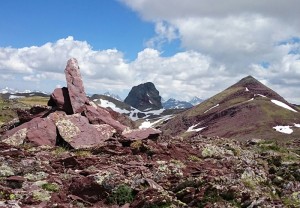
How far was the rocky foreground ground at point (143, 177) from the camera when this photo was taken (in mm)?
17828

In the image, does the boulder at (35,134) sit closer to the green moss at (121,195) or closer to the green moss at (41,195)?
the green moss at (41,195)

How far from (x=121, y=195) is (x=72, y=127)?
43.8ft

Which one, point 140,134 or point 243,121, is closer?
point 140,134

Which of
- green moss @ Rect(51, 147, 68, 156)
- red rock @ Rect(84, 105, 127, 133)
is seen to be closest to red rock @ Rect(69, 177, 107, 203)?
green moss @ Rect(51, 147, 68, 156)

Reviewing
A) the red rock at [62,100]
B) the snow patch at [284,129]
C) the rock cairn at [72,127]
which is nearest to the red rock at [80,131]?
the rock cairn at [72,127]

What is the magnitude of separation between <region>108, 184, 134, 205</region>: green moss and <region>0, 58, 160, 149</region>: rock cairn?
10240 millimetres

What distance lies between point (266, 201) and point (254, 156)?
13588 millimetres

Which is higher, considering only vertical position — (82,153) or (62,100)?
(62,100)

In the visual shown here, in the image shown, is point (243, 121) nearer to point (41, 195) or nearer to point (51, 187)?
point (51, 187)

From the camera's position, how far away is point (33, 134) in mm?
30641

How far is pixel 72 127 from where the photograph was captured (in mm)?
31250

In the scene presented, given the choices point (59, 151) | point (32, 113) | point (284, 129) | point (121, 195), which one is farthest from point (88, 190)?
point (284, 129)

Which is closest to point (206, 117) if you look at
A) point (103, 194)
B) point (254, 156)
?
point (254, 156)

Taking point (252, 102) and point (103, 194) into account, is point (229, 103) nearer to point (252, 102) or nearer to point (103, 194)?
point (252, 102)
